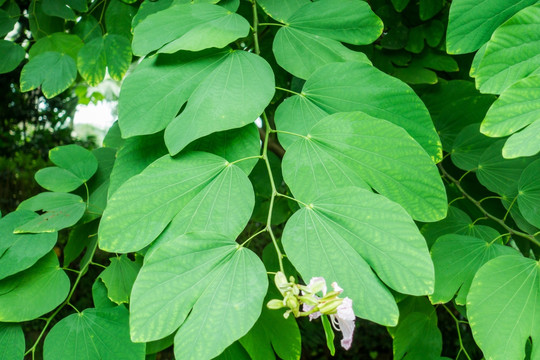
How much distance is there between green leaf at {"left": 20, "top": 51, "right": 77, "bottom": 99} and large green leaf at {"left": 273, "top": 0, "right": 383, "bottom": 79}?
2.28 feet

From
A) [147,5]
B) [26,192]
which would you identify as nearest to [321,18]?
[147,5]

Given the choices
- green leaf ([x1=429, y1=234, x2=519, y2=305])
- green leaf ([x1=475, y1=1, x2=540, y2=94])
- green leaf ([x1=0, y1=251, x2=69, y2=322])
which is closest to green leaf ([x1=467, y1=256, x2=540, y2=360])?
green leaf ([x1=429, y1=234, x2=519, y2=305])

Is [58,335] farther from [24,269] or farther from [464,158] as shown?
[464,158]

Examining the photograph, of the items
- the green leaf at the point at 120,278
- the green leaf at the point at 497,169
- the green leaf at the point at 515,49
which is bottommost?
the green leaf at the point at 120,278

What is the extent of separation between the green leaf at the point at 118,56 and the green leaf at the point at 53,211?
368 mm

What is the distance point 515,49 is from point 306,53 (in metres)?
0.37

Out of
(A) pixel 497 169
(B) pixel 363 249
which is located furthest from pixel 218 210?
(A) pixel 497 169

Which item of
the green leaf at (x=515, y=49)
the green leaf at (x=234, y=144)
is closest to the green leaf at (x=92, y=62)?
the green leaf at (x=234, y=144)

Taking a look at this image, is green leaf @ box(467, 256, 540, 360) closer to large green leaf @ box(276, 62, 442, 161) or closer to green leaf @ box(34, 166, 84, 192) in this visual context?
large green leaf @ box(276, 62, 442, 161)

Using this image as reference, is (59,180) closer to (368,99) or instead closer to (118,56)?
(118,56)

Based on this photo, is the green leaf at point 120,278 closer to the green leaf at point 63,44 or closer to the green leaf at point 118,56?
the green leaf at point 118,56

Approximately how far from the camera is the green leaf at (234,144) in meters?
0.79

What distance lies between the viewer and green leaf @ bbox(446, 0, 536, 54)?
0.80 m

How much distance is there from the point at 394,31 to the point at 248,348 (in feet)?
3.38
